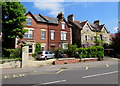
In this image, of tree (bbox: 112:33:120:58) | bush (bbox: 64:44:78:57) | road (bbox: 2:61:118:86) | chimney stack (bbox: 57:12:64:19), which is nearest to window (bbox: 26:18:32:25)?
chimney stack (bbox: 57:12:64:19)

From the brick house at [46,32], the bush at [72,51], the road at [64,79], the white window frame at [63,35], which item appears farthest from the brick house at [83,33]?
the road at [64,79]

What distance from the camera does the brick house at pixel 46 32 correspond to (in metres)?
27.4

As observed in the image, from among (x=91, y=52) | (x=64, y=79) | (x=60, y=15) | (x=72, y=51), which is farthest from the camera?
(x=60, y=15)

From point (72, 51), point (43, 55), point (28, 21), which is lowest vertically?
point (43, 55)

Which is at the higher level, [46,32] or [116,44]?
[46,32]

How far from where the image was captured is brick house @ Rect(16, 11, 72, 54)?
2741 centimetres

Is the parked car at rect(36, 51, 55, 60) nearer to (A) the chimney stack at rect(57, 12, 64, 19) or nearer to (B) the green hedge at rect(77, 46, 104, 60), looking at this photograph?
(B) the green hedge at rect(77, 46, 104, 60)

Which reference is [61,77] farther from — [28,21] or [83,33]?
[83,33]

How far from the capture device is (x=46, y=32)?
2991cm

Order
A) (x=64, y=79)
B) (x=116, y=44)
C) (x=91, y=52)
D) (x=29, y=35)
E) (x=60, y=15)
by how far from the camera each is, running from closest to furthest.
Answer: (x=64, y=79)
(x=91, y=52)
(x=29, y=35)
(x=116, y=44)
(x=60, y=15)

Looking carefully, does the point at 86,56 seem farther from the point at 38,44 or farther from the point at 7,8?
the point at 7,8

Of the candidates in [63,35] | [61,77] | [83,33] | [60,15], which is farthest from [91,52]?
[60,15]

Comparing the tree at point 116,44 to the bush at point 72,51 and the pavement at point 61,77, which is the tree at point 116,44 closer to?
the bush at point 72,51

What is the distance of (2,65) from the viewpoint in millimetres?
13656
